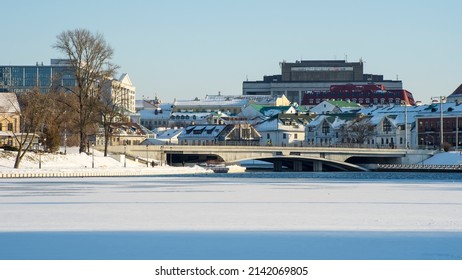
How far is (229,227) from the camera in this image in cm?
2619

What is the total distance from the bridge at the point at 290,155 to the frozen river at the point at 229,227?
199ft

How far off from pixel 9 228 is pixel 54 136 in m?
60.1

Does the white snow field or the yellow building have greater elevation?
the yellow building

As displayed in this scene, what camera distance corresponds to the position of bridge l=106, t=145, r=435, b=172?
333ft

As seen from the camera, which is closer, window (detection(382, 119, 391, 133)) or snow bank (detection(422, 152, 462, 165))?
snow bank (detection(422, 152, 462, 165))

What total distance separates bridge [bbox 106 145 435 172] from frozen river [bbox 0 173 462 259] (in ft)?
199

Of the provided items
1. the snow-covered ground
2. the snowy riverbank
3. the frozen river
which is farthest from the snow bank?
the frozen river

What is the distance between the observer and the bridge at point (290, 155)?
101500mm

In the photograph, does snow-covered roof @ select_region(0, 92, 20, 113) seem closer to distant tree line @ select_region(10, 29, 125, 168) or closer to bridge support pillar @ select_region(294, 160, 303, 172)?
distant tree line @ select_region(10, 29, 125, 168)

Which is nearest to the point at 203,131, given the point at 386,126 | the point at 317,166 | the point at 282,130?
the point at 282,130

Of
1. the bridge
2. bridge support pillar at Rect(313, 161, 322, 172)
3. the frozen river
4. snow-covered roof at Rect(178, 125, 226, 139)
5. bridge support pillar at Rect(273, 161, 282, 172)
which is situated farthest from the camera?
snow-covered roof at Rect(178, 125, 226, 139)

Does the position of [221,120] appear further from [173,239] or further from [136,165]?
[173,239]

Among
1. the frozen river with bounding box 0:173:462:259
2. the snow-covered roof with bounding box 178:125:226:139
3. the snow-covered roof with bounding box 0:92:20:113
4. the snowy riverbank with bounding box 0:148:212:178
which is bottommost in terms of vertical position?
the frozen river with bounding box 0:173:462:259
